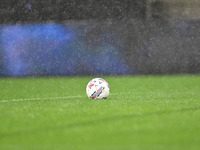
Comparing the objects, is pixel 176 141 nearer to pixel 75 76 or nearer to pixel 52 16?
pixel 75 76

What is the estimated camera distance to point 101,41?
1730 cm

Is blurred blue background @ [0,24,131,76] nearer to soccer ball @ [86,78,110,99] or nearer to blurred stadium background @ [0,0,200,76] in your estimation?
blurred stadium background @ [0,0,200,76]

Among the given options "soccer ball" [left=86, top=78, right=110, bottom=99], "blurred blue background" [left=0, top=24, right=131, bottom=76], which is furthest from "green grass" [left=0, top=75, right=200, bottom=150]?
"blurred blue background" [left=0, top=24, right=131, bottom=76]

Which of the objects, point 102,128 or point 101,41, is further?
→ point 101,41

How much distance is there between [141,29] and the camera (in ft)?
57.0

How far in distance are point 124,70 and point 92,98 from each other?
942 cm

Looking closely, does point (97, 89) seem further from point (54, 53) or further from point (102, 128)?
point (54, 53)

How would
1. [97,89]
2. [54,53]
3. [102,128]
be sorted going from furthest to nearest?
[54,53], [97,89], [102,128]

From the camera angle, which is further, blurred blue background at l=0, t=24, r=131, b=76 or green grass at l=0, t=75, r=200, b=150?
blurred blue background at l=0, t=24, r=131, b=76

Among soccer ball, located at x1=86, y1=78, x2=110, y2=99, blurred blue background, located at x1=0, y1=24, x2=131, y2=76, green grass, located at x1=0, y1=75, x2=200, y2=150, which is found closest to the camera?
green grass, located at x1=0, y1=75, x2=200, y2=150

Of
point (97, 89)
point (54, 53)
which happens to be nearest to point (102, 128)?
point (97, 89)

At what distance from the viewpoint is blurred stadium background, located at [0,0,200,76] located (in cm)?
1712

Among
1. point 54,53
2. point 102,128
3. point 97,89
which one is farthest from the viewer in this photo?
point 54,53

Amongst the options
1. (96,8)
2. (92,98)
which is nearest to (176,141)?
(92,98)
